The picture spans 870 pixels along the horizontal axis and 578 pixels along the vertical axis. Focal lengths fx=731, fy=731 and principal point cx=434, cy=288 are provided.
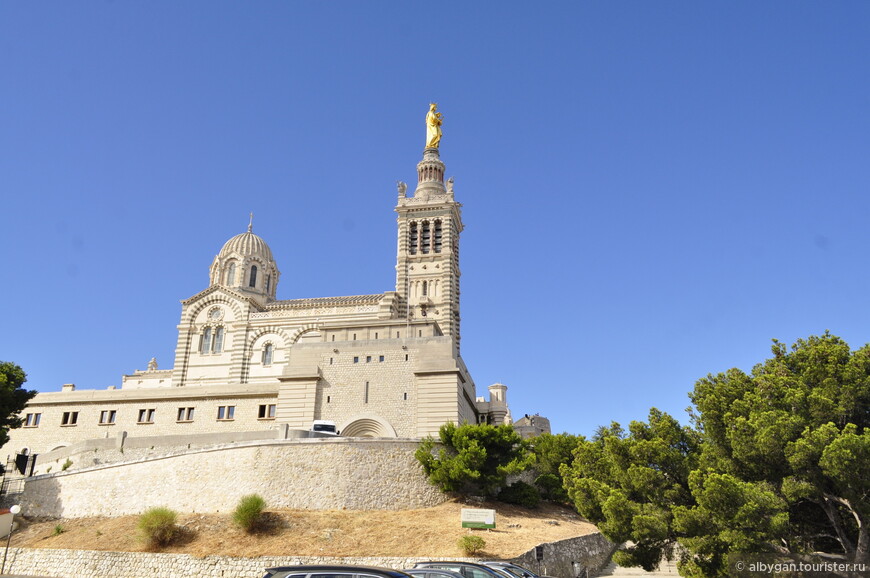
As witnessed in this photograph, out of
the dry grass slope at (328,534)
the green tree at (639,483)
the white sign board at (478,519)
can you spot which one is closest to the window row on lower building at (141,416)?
the dry grass slope at (328,534)

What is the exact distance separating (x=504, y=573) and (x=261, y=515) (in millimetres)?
13818

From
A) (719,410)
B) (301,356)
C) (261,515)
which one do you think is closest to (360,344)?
(301,356)

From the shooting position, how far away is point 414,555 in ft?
86.9

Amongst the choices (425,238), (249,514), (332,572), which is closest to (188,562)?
(249,514)

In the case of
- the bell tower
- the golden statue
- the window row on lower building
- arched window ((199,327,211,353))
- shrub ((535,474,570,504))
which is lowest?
shrub ((535,474,570,504))

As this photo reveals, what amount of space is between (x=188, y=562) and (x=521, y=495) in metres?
15.3

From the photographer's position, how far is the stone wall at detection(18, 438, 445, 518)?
107ft

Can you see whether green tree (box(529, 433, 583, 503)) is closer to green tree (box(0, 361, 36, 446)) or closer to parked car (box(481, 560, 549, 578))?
parked car (box(481, 560, 549, 578))

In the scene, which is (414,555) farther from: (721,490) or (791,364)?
(791,364)

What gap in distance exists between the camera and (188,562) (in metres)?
27.2

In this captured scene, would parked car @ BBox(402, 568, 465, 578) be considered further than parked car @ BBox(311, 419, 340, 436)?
No

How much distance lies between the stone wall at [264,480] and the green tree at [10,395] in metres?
5.03

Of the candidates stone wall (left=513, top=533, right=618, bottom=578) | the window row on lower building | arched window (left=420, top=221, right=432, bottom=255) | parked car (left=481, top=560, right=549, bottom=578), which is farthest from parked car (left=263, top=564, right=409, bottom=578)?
arched window (left=420, top=221, right=432, bottom=255)

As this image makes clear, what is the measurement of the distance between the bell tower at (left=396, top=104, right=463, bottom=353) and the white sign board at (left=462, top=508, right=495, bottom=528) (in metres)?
28.6
